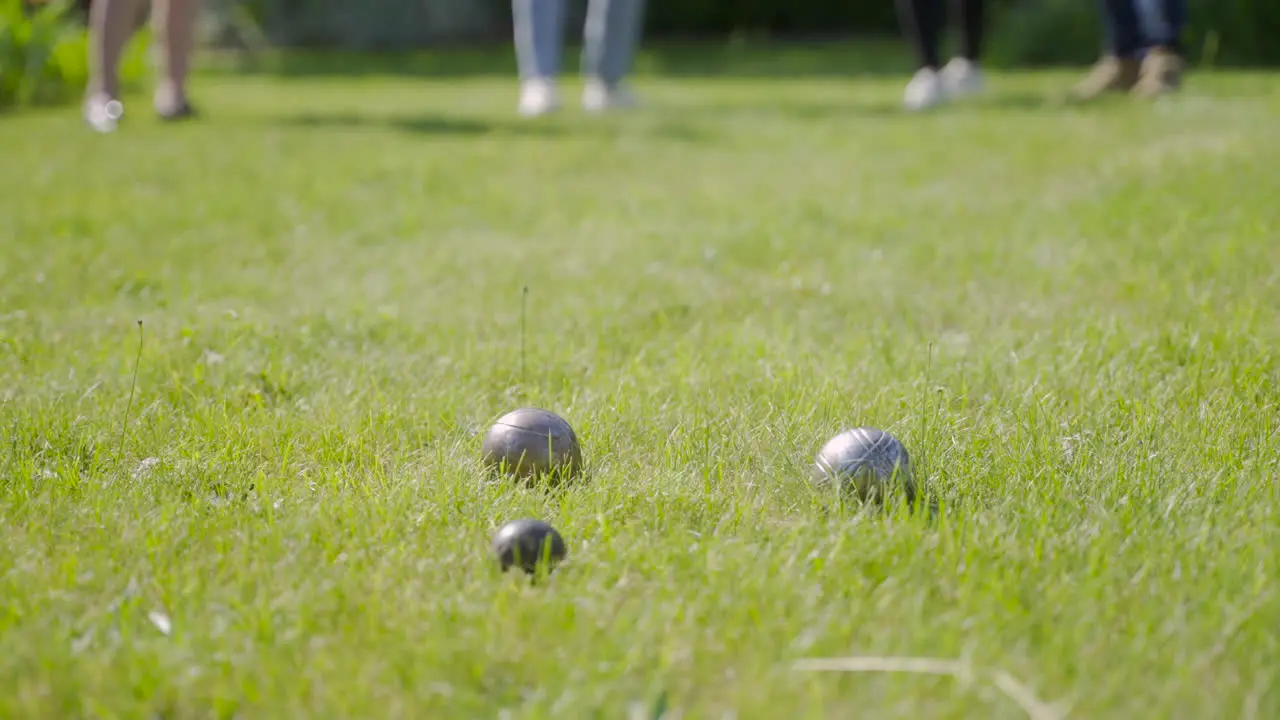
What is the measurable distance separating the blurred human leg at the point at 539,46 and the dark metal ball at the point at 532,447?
19.9 feet

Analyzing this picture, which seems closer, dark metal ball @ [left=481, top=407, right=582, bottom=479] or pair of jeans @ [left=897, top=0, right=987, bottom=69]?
dark metal ball @ [left=481, top=407, right=582, bottom=479]

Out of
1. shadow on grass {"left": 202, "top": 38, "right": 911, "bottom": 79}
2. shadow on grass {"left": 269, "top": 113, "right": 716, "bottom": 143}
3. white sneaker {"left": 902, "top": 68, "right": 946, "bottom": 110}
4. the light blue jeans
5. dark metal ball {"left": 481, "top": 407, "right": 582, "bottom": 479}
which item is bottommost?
shadow on grass {"left": 202, "top": 38, "right": 911, "bottom": 79}

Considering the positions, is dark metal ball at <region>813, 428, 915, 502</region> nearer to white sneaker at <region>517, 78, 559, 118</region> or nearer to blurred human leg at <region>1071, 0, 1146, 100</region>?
white sneaker at <region>517, 78, 559, 118</region>

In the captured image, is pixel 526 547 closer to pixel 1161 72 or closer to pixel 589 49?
pixel 1161 72

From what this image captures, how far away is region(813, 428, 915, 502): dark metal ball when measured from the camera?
7.05ft

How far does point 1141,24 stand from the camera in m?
7.88

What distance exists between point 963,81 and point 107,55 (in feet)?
18.4

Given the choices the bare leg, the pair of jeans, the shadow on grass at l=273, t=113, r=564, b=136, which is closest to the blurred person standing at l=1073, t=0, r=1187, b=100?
the pair of jeans

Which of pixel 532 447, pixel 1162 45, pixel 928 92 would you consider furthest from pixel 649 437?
pixel 1162 45

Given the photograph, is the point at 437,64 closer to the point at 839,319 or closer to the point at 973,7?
the point at 973,7

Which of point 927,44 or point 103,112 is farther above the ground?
point 927,44

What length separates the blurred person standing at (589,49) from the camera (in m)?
8.05

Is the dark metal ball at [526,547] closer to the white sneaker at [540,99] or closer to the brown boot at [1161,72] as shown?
the white sneaker at [540,99]

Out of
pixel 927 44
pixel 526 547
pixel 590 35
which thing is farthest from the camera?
pixel 590 35
